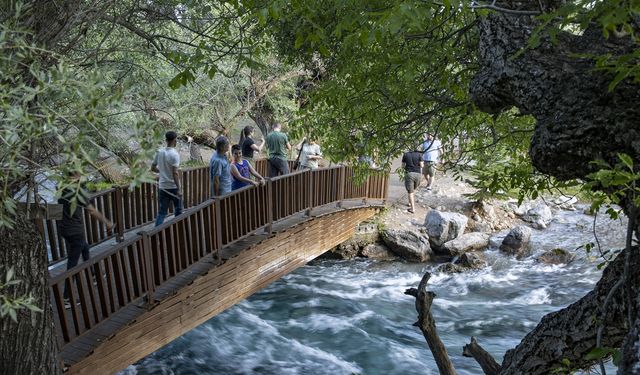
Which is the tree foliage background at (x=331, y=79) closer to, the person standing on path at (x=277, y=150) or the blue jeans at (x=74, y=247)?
the blue jeans at (x=74, y=247)

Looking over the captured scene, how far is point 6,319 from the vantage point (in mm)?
4375

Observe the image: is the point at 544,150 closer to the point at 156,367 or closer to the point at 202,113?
the point at 156,367

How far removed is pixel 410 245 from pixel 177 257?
7654mm

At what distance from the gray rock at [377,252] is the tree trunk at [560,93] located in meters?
11.2

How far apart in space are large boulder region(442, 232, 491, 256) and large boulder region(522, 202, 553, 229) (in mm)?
1745

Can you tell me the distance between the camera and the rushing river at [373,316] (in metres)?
10.1

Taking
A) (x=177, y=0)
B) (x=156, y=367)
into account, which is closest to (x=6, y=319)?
(x=177, y=0)

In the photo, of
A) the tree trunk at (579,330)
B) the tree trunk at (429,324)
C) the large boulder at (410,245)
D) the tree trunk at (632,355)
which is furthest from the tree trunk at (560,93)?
the large boulder at (410,245)

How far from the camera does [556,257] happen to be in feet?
46.6

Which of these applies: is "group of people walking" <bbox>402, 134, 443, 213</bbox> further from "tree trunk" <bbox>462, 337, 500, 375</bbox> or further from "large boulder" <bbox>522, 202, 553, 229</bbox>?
"tree trunk" <bbox>462, 337, 500, 375</bbox>

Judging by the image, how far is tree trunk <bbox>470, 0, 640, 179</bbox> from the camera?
2973 mm

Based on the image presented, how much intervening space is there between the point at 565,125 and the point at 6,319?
153 inches

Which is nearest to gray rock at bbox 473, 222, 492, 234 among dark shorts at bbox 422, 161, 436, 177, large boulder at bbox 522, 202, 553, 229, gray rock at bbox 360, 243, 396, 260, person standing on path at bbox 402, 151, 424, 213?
large boulder at bbox 522, 202, 553, 229

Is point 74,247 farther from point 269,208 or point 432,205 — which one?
point 432,205
